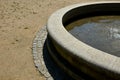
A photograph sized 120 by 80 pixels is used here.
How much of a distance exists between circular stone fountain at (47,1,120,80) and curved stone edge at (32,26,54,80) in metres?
0.40

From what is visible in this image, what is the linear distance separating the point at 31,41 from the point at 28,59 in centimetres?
117

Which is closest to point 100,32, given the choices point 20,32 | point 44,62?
point 44,62

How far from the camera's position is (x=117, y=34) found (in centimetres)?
909

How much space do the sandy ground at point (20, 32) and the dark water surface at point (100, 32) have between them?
66.8 inches

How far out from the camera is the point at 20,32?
962 cm

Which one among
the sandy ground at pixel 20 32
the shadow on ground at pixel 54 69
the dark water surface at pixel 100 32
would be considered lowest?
the sandy ground at pixel 20 32

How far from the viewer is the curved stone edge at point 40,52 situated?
742cm

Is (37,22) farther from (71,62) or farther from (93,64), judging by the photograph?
(93,64)

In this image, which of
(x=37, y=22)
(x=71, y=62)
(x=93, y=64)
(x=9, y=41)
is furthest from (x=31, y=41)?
(x=93, y=64)

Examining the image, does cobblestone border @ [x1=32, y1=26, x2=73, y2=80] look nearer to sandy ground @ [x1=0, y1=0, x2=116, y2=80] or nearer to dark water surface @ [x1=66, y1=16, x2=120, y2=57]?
sandy ground @ [x1=0, y1=0, x2=116, y2=80]

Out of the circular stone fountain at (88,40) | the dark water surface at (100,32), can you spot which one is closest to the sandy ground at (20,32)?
the circular stone fountain at (88,40)

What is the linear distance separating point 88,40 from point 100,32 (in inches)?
35.5

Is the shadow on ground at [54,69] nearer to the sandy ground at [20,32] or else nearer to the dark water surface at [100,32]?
the sandy ground at [20,32]

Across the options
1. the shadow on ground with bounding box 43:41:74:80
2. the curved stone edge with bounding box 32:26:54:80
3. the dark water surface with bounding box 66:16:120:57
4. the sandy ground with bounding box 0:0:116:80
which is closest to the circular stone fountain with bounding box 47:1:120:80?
the dark water surface with bounding box 66:16:120:57
